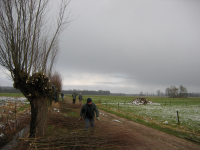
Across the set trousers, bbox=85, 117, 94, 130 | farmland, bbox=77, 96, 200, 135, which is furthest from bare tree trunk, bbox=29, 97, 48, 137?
farmland, bbox=77, 96, 200, 135

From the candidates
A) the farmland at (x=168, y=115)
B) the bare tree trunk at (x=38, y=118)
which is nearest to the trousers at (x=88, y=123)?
the bare tree trunk at (x=38, y=118)

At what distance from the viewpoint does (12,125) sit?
25.8ft

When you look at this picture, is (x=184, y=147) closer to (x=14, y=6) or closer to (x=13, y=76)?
(x=13, y=76)

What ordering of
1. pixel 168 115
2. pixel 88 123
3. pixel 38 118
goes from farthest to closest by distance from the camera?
1. pixel 168 115
2. pixel 88 123
3. pixel 38 118

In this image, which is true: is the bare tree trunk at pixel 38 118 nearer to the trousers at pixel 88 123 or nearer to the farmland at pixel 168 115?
the trousers at pixel 88 123

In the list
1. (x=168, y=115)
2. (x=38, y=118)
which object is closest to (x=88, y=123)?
(x=38, y=118)

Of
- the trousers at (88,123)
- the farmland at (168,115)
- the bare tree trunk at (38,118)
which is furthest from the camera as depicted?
the farmland at (168,115)

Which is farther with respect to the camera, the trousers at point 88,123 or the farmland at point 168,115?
the farmland at point 168,115

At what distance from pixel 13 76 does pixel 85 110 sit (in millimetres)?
3121

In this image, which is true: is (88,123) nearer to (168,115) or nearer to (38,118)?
(38,118)

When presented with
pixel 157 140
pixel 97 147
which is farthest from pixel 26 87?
pixel 157 140

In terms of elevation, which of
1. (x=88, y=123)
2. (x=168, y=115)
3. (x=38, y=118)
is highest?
(x=38, y=118)

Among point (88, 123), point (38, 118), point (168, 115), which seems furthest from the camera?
point (168, 115)

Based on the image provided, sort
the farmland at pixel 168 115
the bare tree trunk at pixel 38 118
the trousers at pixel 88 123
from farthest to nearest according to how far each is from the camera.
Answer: the farmland at pixel 168 115 → the trousers at pixel 88 123 → the bare tree trunk at pixel 38 118
